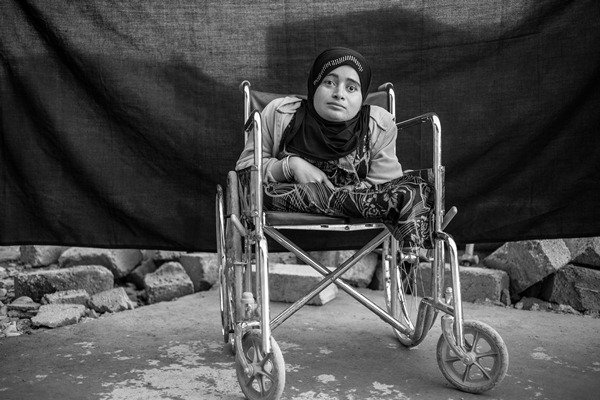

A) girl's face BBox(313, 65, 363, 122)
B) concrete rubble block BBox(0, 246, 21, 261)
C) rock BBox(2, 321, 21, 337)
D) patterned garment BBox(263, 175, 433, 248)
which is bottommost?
rock BBox(2, 321, 21, 337)

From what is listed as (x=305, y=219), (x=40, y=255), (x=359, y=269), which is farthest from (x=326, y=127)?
(x=40, y=255)

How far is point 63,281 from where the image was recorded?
13.1ft

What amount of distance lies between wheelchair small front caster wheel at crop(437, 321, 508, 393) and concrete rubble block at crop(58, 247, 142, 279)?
99.4 inches

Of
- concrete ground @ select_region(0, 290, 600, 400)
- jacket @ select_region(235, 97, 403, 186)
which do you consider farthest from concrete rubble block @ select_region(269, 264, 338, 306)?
jacket @ select_region(235, 97, 403, 186)

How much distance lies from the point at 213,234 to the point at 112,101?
2.72ft

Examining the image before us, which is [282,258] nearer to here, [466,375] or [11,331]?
[11,331]

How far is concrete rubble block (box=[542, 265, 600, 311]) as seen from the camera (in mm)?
3756

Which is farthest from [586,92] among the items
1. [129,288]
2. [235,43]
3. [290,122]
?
[129,288]

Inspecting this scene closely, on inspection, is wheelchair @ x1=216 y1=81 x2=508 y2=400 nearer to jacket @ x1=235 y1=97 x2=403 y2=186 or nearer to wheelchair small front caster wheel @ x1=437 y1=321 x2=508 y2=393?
wheelchair small front caster wheel @ x1=437 y1=321 x2=508 y2=393

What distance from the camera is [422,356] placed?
2.84 m

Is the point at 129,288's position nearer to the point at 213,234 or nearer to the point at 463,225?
the point at 213,234

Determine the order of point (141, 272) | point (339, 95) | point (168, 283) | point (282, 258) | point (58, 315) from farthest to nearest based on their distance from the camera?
1. point (282, 258)
2. point (141, 272)
3. point (168, 283)
4. point (58, 315)
5. point (339, 95)

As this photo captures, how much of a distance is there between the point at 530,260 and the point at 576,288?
0.30 metres

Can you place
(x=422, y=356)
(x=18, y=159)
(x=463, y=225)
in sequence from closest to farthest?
(x=422, y=356), (x=18, y=159), (x=463, y=225)
